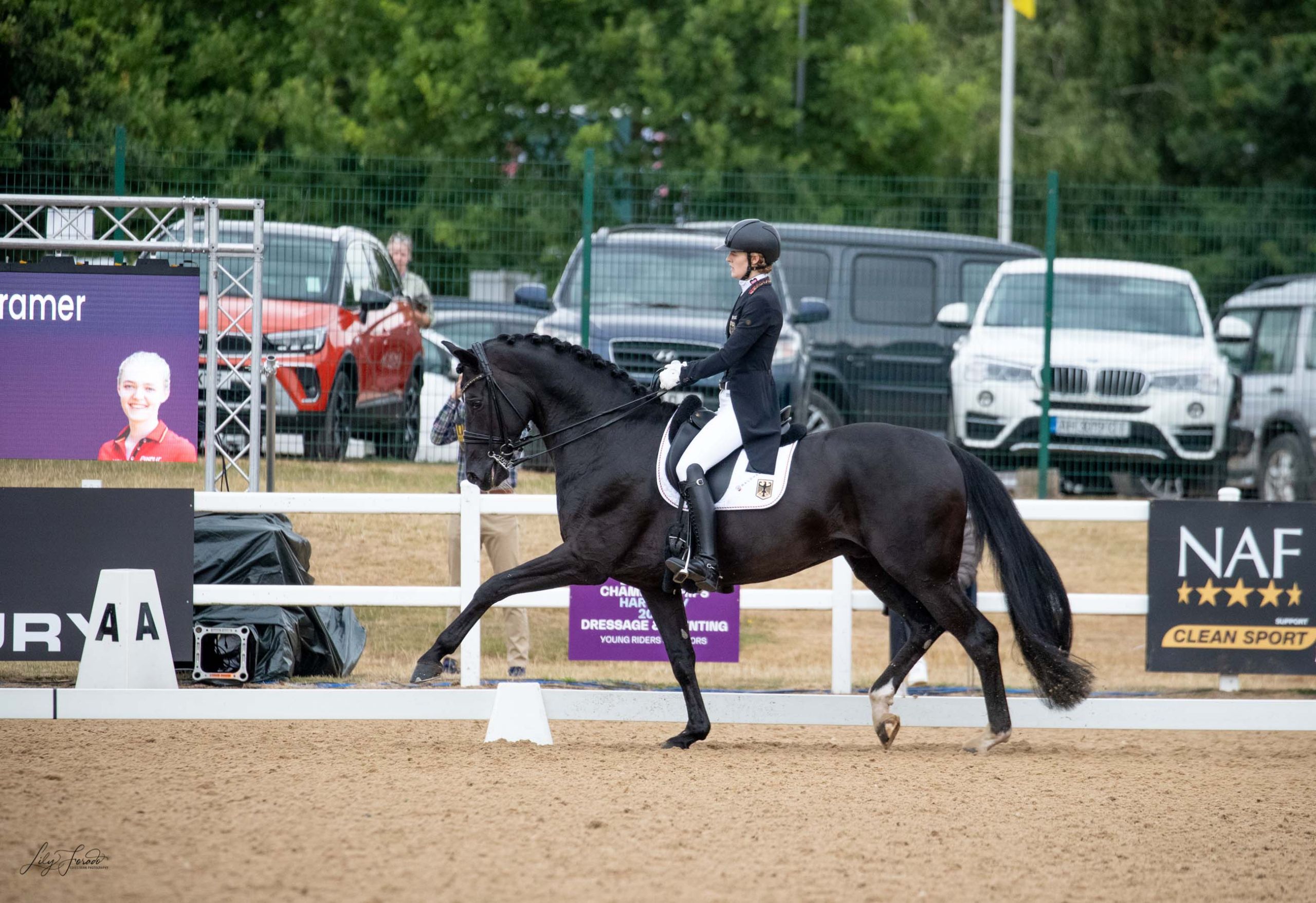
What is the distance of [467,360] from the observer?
7242 millimetres

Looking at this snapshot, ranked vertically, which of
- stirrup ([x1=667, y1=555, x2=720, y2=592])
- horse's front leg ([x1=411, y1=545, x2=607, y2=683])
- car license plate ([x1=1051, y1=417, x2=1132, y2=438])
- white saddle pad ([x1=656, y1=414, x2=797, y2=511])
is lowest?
horse's front leg ([x1=411, y1=545, x2=607, y2=683])

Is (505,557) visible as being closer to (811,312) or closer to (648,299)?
(648,299)

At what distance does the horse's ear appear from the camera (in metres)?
7.19

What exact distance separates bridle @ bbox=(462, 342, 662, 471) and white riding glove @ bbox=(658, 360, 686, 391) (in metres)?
0.36

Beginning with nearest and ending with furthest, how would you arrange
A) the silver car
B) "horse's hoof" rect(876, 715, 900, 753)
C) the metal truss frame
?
1. "horse's hoof" rect(876, 715, 900, 753)
2. the metal truss frame
3. the silver car

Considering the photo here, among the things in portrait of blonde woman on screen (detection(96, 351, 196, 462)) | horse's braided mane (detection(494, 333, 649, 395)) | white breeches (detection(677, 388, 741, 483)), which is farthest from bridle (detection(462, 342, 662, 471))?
portrait of blonde woman on screen (detection(96, 351, 196, 462))

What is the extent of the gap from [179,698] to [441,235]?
16.0ft

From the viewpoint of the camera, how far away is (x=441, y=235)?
11281mm

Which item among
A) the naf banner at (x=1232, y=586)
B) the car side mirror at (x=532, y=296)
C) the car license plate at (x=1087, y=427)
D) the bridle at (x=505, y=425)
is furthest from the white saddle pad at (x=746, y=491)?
the car license plate at (x=1087, y=427)

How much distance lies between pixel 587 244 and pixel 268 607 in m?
4.11

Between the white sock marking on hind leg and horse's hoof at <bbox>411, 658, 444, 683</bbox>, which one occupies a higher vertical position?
horse's hoof at <bbox>411, 658, 444, 683</bbox>

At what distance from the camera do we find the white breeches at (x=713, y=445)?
7078 mm

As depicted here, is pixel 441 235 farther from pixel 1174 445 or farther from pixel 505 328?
pixel 1174 445

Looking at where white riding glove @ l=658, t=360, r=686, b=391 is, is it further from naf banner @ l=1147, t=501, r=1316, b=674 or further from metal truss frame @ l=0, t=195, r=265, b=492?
naf banner @ l=1147, t=501, r=1316, b=674
